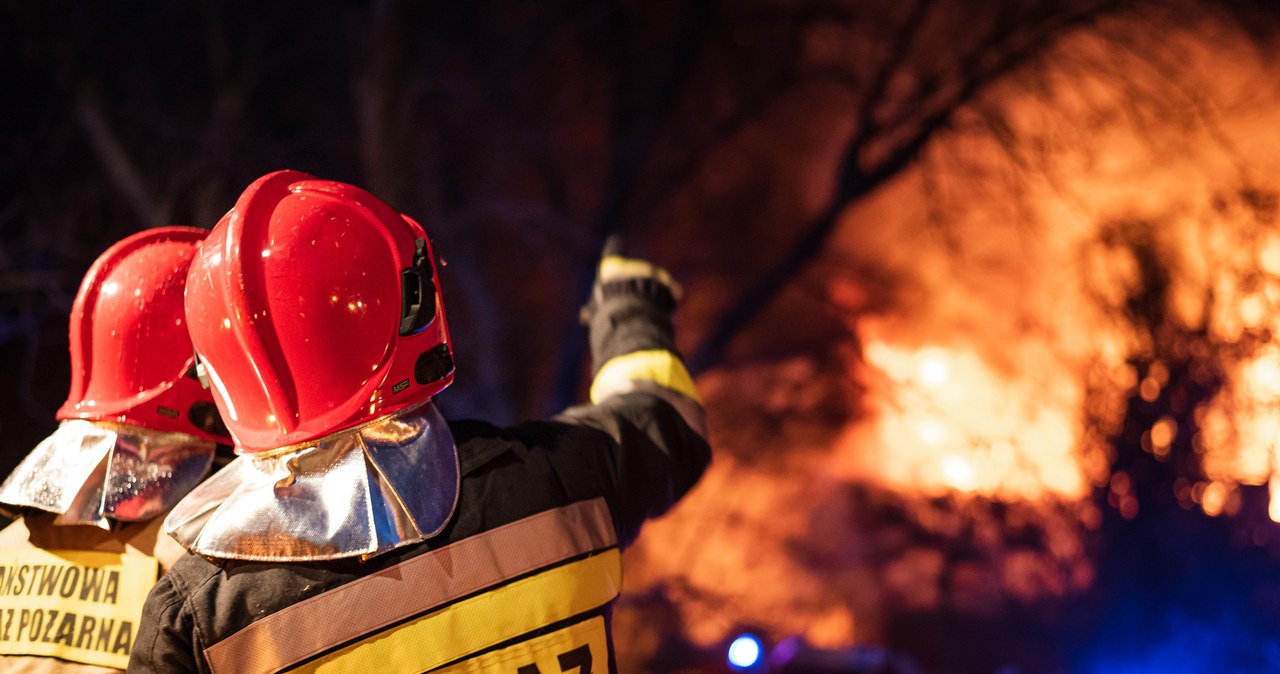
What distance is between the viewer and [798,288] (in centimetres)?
638

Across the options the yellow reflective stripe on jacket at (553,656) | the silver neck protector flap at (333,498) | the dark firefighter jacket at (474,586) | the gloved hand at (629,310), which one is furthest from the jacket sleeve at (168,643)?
the gloved hand at (629,310)

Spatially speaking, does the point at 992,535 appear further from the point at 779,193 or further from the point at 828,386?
the point at 779,193

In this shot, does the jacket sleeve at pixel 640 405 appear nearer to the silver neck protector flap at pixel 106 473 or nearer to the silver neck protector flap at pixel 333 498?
the silver neck protector flap at pixel 333 498

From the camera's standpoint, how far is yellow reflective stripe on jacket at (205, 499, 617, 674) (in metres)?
1.40

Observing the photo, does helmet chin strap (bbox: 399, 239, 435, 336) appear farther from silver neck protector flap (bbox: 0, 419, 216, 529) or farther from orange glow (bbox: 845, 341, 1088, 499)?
orange glow (bbox: 845, 341, 1088, 499)

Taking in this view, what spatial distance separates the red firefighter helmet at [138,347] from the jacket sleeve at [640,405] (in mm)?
1032

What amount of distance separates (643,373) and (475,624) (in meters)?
0.73

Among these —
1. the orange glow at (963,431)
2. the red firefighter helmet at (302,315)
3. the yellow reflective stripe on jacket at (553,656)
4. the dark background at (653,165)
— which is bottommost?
the yellow reflective stripe on jacket at (553,656)

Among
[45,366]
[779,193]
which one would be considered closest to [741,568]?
[779,193]

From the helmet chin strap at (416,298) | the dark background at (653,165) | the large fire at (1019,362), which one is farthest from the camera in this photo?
the dark background at (653,165)

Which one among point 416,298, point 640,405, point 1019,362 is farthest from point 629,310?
point 1019,362

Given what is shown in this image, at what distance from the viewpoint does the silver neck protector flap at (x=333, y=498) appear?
1.39 meters

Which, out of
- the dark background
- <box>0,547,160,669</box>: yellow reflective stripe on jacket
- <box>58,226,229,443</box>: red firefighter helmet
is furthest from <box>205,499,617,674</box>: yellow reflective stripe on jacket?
the dark background

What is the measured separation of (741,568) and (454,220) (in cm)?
337
